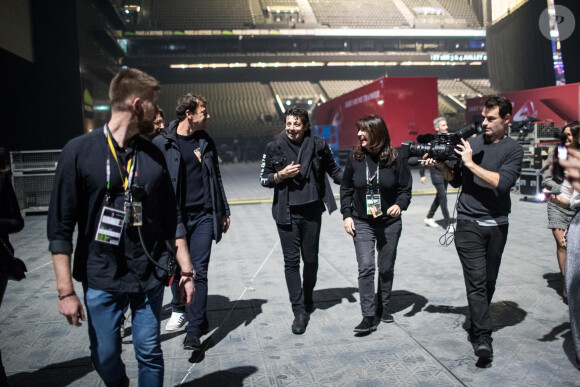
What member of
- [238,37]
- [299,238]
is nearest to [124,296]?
[299,238]

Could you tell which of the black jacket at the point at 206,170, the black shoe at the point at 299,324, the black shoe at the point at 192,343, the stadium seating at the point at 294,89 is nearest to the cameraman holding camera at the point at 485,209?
the black shoe at the point at 299,324

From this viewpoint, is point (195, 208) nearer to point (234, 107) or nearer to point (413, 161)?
point (413, 161)

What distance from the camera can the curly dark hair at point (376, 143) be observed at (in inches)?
152

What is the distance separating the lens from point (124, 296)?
2.23 metres

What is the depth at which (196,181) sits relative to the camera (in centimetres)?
379

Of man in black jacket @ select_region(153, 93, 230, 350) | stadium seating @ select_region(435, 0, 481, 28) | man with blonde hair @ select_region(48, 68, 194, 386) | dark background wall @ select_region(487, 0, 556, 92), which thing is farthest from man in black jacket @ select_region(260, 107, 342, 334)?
stadium seating @ select_region(435, 0, 481, 28)

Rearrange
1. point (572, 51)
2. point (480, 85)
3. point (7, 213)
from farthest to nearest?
point (480, 85)
point (572, 51)
point (7, 213)

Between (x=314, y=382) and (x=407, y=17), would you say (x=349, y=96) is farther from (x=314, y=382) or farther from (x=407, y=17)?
(x=407, y=17)

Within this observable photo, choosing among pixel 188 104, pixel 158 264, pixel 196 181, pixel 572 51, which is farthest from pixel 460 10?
pixel 158 264

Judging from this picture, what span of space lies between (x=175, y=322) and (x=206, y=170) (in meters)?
1.27

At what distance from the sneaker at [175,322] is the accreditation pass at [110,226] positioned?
2.00 m

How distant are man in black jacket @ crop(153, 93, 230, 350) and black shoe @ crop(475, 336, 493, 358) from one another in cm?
191

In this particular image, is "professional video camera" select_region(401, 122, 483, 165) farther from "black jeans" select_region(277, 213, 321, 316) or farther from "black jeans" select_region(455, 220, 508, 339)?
"black jeans" select_region(277, 213, 321, 316)

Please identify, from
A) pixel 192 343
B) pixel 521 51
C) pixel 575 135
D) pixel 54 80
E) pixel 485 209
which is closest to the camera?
pixel 485 209
